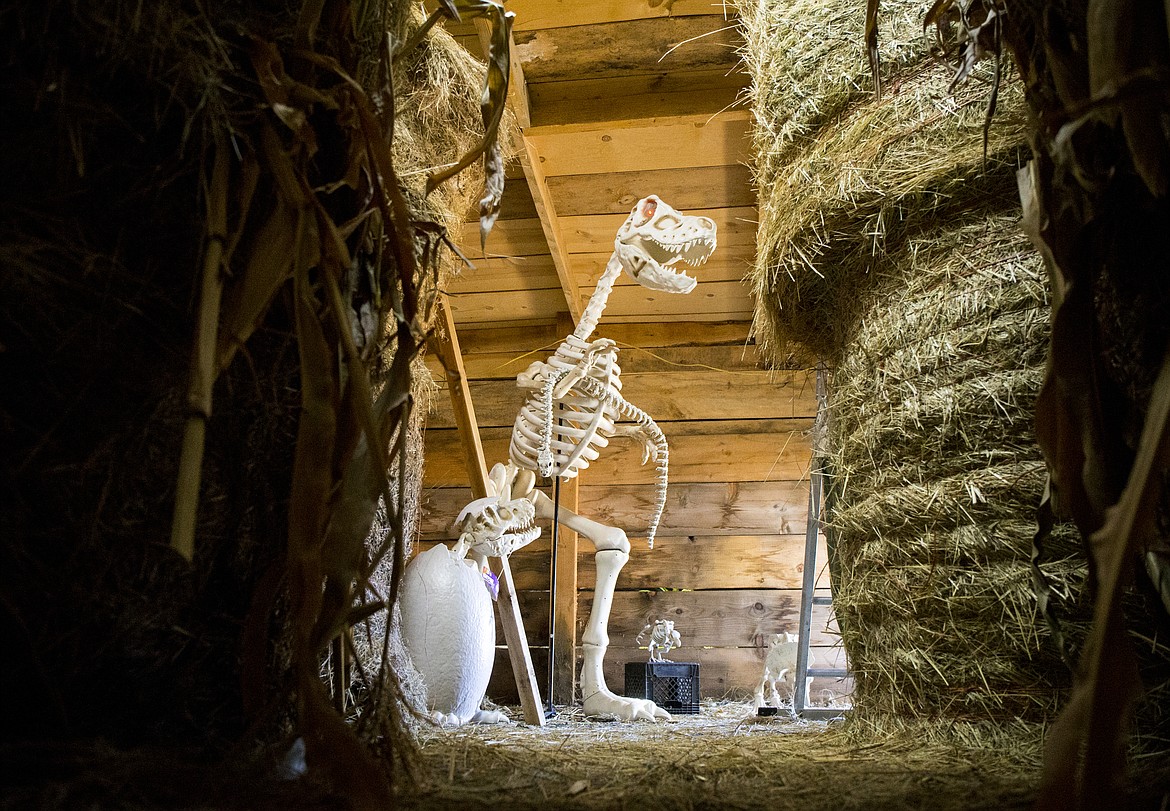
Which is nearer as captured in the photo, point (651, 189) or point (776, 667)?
point (776, 667)

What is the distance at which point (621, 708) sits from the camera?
2328mm

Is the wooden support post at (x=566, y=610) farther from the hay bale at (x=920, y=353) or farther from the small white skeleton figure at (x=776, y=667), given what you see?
the hay bale at (x=920, y=353)

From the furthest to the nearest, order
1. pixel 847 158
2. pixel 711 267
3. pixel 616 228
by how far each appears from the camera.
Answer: pixel 711 267, pixel 616 228, pixel 847 158

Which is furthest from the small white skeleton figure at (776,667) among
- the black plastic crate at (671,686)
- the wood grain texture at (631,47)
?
the wood grain texture at (631,47)

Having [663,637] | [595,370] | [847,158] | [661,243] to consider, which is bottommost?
[663,637]

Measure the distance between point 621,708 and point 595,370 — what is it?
88cm

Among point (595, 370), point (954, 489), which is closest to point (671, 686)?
point (595, 370)

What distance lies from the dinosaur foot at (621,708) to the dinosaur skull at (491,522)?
1.59 feet

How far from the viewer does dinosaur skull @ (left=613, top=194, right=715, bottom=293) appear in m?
2.28

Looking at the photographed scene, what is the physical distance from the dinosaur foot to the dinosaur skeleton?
49 centimetres

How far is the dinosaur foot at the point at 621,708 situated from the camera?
229 centimetres

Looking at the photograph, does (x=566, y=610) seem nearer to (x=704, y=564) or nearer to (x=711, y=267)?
(x=704, y=564)

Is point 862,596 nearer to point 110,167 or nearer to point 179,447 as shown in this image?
point 179,447

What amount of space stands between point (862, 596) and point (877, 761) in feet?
1.37
